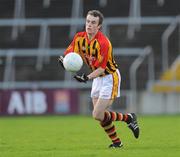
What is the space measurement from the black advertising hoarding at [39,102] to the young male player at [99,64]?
13425 mm

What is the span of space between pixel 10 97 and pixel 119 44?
5.95m

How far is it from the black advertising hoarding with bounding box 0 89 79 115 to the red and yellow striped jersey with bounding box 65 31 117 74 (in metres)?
13.6

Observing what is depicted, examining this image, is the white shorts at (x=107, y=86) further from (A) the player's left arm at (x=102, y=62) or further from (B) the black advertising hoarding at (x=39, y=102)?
(B) the black advertising hoarding at (x=39, y=102)

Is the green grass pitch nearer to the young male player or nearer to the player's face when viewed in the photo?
the young male player

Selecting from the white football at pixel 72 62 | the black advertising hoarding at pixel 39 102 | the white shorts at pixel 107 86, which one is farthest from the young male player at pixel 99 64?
the black advertising hoarding at pixel 39 102

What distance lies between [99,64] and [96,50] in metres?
0.22

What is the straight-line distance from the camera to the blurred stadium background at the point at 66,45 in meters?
24.5

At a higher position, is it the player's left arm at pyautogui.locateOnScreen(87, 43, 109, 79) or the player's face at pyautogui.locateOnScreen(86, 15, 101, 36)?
the player's face at pyautogui.locateOnScreen(86, 15, 101, 36)

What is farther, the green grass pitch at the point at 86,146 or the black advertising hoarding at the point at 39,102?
the black advertising hoarding at the point at 39,102

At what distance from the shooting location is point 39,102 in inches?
963

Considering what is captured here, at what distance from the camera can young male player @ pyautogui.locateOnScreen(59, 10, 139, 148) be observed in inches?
409

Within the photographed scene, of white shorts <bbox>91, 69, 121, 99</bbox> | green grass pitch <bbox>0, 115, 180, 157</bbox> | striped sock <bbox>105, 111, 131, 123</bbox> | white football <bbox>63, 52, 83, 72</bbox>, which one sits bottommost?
green grass pitch <bbox>0, 115, 180, 157</bbox>

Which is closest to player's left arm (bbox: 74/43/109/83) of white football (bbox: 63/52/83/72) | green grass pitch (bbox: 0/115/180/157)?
white football (bbox: 63/52/83/72)

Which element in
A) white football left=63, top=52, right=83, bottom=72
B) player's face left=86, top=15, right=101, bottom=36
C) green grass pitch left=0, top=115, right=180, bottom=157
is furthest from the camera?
player's face left=86, top=15, right=101, bottom=36
